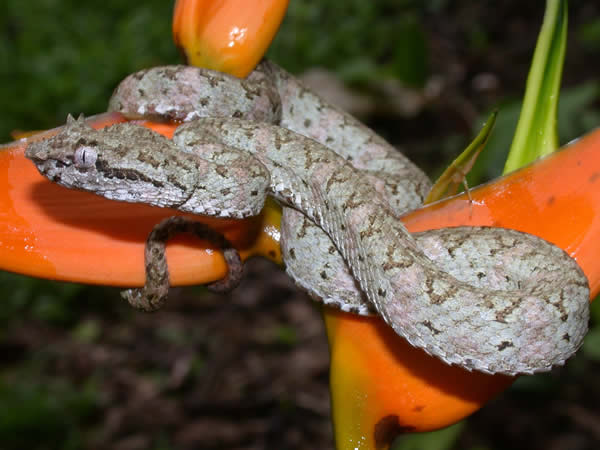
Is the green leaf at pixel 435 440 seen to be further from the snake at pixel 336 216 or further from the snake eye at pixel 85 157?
the snake eye at pixel 85 157

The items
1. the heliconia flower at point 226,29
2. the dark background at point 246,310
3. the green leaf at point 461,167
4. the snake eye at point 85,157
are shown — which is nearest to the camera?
the green leaf at point 461,167

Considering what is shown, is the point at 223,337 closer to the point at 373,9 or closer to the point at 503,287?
the point at 503,287

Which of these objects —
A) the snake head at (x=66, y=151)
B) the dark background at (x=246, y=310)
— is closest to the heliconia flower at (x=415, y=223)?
the snake head at (x=66, y=151)

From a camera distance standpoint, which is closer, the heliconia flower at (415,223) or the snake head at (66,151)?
the heliconia flower at (415,223)

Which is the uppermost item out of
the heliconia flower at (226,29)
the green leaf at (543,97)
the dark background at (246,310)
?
the green leaf at (543,97)

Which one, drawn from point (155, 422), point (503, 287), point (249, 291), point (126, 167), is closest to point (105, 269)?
point (126, 167)

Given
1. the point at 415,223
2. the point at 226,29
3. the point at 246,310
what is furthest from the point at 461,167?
the point at 246,310

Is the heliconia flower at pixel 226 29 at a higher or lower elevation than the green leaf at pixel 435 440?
higher

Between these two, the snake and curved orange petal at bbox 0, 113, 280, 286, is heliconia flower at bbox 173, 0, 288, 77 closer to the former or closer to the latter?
the snake
